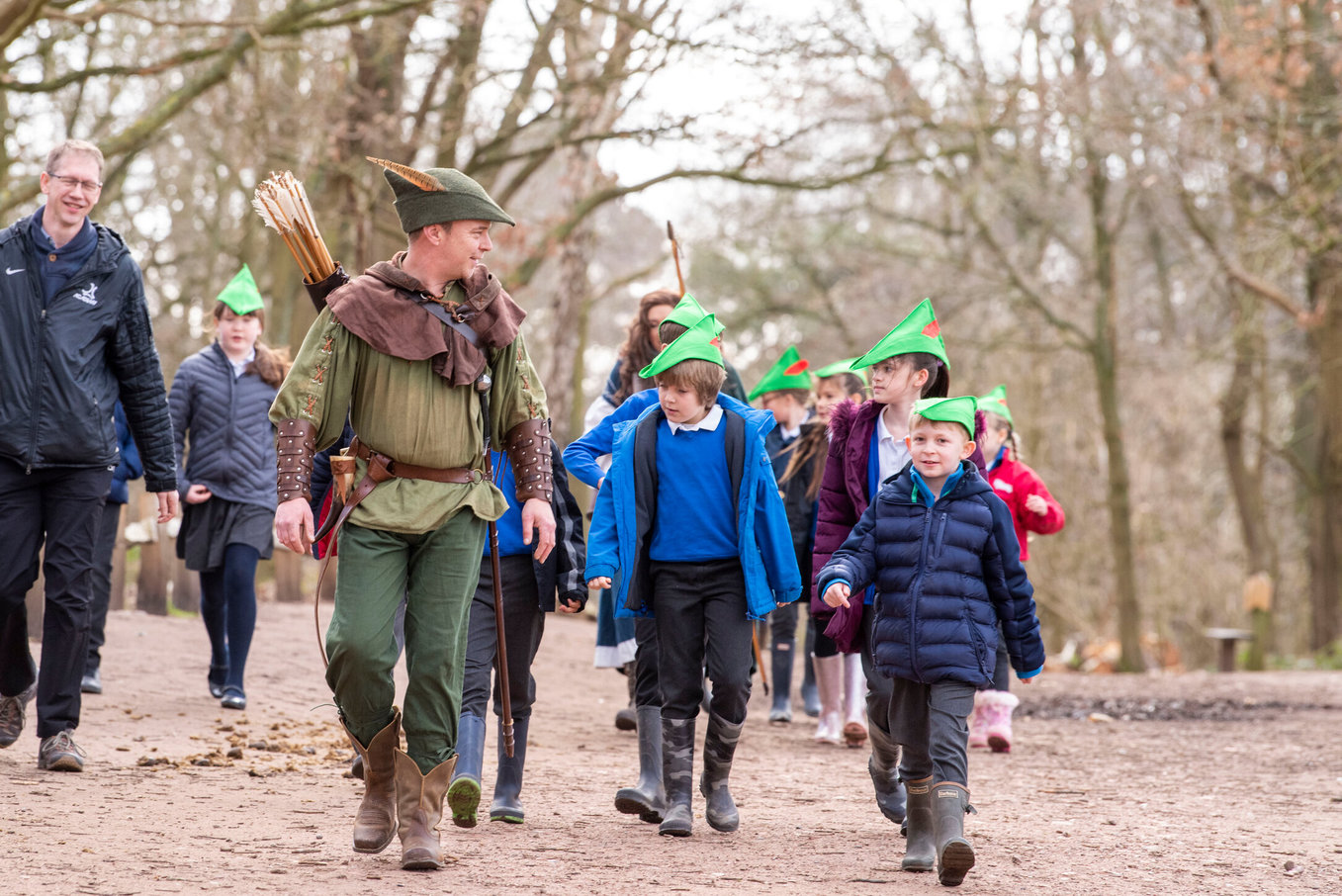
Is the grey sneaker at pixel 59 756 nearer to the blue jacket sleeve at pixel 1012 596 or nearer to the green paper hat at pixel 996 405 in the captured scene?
the blue jacket sleeve at pixel 1012 596

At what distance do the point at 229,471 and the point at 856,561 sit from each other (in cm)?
424

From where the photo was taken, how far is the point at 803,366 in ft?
A: 28.9

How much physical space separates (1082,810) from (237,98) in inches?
448

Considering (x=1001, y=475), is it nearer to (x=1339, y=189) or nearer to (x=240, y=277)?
(x=240, y=277)

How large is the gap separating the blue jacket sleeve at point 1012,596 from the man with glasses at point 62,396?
3.30m

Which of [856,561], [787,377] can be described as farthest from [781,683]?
[856,561]

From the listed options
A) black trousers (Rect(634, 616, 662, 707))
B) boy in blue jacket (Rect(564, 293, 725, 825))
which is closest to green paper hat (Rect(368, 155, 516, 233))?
boy in blue jacket (Rect(564, 293, 725, 825))

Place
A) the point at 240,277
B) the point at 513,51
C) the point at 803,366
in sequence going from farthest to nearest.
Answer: the point at 513,51 → the point at 803,366 → the point at 240,277

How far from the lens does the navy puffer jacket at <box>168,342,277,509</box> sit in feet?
25.8

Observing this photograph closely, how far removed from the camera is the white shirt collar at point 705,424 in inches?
209

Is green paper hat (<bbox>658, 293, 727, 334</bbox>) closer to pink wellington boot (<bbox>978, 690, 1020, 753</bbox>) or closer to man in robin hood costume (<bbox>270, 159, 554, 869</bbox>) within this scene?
man in robin hood costume (<bbox>270, 159, 554, 869</bbox>)

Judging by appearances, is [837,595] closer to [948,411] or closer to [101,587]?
[948,411]

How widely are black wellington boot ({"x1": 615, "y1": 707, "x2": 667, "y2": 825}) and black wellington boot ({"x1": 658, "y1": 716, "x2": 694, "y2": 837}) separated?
0.11 m

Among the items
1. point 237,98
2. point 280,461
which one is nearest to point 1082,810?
point 280,461
